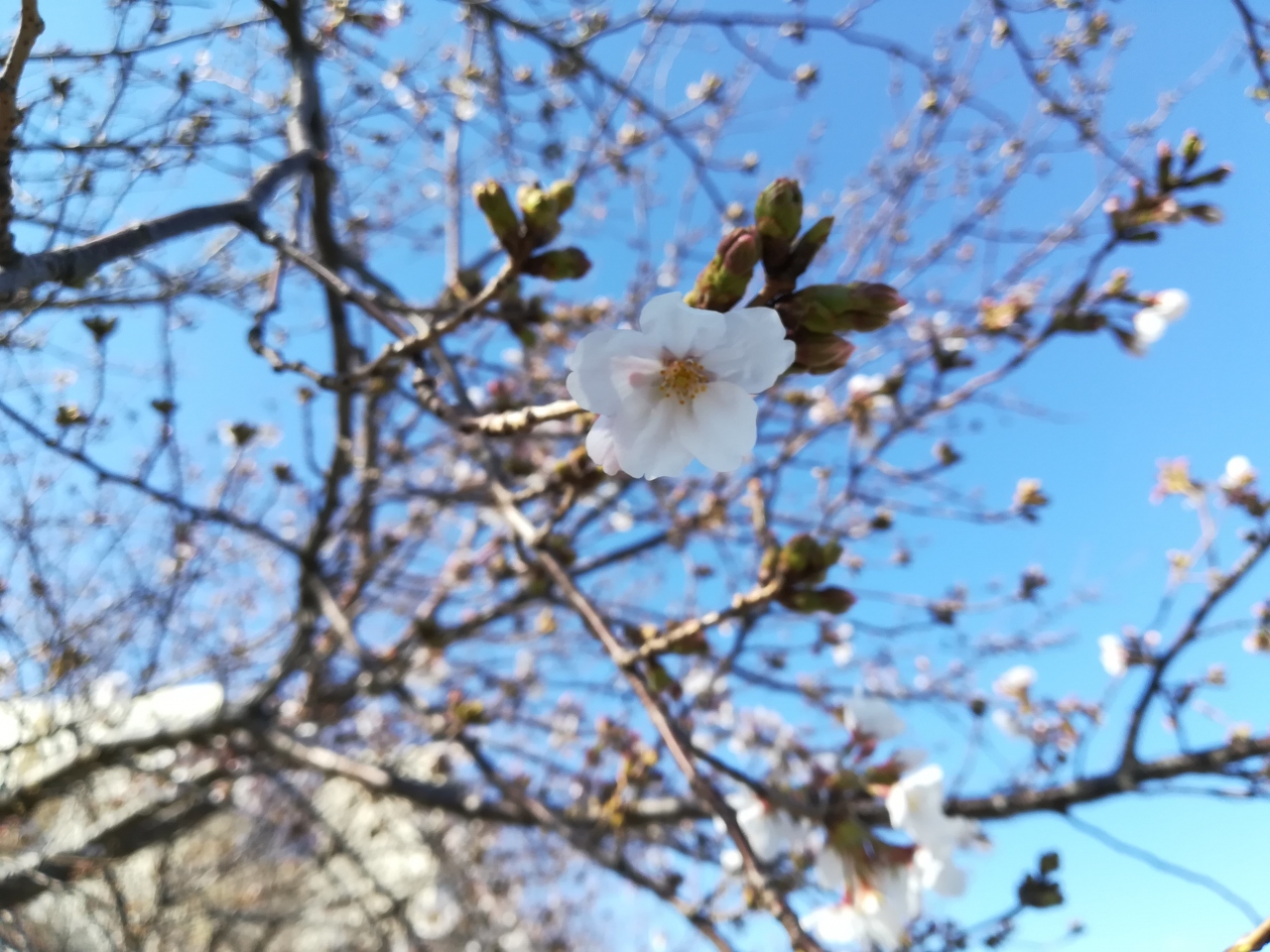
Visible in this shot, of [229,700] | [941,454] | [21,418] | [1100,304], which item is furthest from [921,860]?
[229,700]

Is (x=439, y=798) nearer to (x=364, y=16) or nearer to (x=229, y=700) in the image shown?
(x=229, y=700)

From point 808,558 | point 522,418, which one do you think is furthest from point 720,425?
point 808,558

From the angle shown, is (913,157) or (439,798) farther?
(913,157)

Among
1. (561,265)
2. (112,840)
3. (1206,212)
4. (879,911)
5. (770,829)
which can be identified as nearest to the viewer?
(561,265)

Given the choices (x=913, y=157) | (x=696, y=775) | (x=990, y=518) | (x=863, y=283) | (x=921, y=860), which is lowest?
(x=696, y=775)

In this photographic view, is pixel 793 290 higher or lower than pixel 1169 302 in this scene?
lower

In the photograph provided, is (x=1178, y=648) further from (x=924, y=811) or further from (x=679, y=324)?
(x=679, y=324)

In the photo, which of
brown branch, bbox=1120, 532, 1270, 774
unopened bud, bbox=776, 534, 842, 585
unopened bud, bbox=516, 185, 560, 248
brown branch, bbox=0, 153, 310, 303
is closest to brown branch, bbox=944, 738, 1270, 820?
brown branch, bbox=1120, 532, 1270, 774
